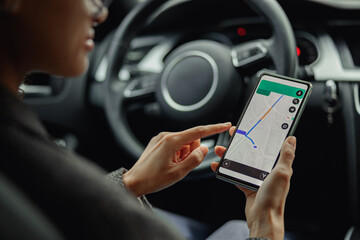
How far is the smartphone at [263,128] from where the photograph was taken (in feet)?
2.52

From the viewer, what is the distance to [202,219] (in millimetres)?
1308

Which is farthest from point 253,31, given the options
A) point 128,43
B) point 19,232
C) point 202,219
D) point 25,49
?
point 19,232

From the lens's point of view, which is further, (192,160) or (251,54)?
(251,54)

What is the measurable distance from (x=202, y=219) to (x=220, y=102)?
1.52ft

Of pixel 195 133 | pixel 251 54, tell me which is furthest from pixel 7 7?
pixel 251 54

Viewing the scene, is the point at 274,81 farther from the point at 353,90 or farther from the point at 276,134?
the point at 353,90

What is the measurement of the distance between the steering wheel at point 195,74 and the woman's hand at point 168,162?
0.15m

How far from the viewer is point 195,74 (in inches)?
40.7

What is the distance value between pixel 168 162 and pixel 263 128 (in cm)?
19

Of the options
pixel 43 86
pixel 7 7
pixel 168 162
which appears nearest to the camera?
pixel 7 7

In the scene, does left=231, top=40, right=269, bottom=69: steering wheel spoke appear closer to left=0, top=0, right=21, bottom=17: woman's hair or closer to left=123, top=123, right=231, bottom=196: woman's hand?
left=123, top=123, right=231, bottom=196: woman's hand

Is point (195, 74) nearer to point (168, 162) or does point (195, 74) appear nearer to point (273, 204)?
point (168, 162)

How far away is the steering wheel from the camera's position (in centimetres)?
90

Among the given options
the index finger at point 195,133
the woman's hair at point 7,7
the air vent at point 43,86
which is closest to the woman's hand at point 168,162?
the index finger at point 195,133
